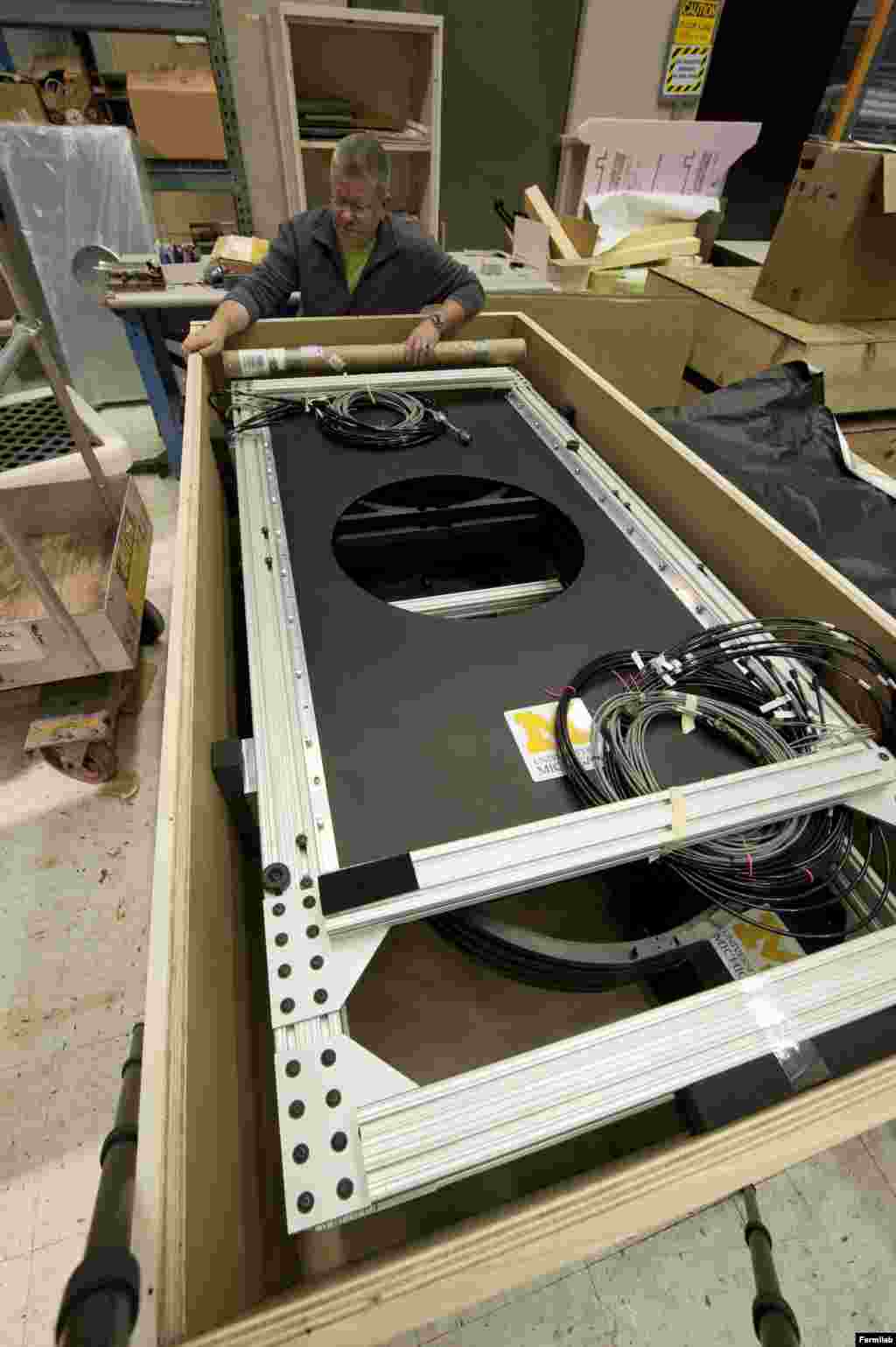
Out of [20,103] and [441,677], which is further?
[20,103]

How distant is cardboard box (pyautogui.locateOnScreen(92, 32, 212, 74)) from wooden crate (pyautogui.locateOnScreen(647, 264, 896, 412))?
1.88 metres

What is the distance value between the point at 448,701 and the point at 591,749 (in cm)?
18

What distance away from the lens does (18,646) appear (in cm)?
122

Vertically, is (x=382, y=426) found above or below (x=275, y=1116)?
above

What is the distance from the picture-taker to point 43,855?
4.39ft

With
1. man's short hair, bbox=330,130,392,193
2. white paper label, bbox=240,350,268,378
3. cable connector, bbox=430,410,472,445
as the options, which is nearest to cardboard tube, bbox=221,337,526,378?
white paper label, bbox=240,350,268,378

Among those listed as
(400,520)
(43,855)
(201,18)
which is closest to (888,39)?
(201,18)

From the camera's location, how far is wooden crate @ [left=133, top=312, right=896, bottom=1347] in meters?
0.36

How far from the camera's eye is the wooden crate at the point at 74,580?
125 cm

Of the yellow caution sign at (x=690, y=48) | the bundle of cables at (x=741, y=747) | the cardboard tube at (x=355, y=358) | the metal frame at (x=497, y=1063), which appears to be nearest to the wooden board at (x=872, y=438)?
the cardboard tube at (x=355, y=358)

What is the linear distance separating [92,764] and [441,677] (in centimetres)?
106

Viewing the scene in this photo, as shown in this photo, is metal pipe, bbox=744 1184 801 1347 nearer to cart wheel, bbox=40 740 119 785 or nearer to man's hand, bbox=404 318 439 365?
cart wheel, bbox=40 740 119 785

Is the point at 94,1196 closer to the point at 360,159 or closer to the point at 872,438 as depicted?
the point at 360,159

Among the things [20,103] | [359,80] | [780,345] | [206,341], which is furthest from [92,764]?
[359,80]
